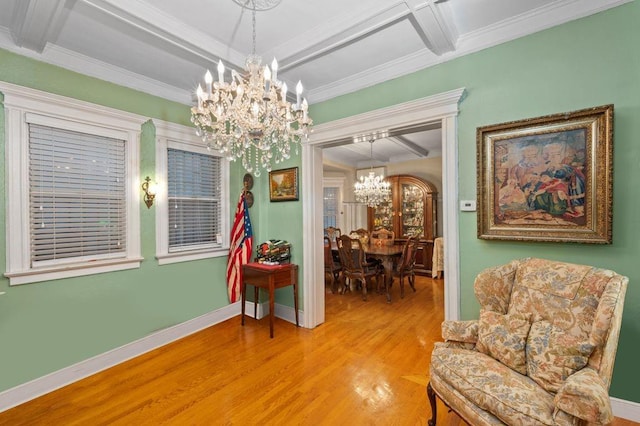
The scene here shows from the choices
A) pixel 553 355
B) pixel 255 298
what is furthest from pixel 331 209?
pixel 553 355

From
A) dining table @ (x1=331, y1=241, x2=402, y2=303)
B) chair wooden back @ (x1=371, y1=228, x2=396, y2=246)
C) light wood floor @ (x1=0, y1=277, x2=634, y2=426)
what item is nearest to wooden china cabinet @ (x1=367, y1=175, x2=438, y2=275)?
chair wooden back @ (x1=371, y1=228, x2=396, y2=246)

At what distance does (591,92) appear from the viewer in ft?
6.59

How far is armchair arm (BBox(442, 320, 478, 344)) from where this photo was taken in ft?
6.21

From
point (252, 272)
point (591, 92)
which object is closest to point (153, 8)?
point (252, 272)

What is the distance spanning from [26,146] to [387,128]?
10.5 ft

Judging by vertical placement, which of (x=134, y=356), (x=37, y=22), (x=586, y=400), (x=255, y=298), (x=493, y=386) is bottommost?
(x=134, y=356)

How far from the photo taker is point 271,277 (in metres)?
3.28

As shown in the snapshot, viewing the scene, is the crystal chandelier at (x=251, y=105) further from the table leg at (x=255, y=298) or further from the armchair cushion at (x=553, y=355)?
the table leg at (x=255, y=298)

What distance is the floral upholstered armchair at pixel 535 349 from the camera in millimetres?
1312

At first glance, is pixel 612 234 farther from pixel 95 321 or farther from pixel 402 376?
pixel 95 321

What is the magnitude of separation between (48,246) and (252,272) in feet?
6.23

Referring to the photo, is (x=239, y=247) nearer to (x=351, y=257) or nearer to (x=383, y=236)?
(x=351, y=257)

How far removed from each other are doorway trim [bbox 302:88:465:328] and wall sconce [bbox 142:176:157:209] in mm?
1692

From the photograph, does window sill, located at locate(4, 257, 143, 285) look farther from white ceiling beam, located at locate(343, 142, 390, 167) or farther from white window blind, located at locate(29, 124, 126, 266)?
white ceiling beam, located at locate(343, 142, 390, 167)
